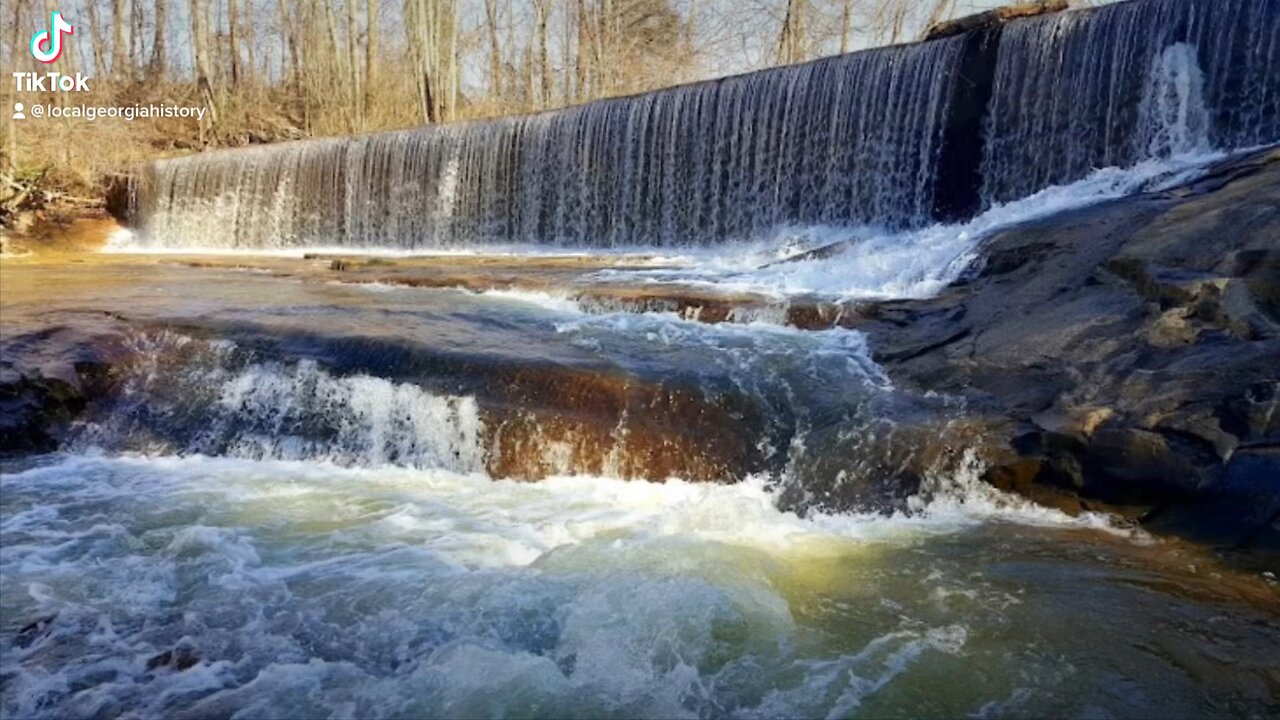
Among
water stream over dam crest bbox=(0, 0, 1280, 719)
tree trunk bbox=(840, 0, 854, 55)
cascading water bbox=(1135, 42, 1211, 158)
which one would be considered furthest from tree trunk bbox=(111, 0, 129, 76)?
cascading water bbox=(1135, 42, 1211, 158)

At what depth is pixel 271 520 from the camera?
4.52 meters

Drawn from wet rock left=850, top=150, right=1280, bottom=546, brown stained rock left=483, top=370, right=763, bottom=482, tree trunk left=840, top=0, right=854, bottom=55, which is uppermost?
tree trunk left=840, top=0, right=854, bottom=55

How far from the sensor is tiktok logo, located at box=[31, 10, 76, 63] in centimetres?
2283

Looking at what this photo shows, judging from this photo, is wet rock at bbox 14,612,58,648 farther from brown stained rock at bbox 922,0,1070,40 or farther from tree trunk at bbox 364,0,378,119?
Result: tree trunk at bbox 364,0,378,119

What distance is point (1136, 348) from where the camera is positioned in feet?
17.5

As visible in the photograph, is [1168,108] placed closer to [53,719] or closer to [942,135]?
[942,135]

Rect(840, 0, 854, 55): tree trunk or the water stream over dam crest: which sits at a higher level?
Rect(840, 0, 854, 55): tree trunk

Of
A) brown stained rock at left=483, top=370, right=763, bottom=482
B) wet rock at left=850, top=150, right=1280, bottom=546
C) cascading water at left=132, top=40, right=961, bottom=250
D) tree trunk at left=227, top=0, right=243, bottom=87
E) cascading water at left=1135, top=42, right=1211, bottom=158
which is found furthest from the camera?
tree trunk at left=227, top=0, right=243, bottom=87

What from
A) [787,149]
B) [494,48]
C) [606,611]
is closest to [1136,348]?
[606,611]

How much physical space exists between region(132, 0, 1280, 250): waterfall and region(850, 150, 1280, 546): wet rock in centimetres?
270

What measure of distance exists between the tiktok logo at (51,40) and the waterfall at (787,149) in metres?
7.51

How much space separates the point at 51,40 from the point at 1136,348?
87.5ft

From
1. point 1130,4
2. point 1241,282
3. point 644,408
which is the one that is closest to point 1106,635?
point 644,408

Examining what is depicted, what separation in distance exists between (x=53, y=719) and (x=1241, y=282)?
611 cm
